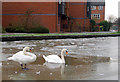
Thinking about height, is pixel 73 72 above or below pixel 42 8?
below

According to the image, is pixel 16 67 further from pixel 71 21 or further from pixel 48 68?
pixel 71 21

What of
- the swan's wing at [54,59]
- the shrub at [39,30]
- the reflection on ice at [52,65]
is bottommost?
the reflection on ice at [52,65]

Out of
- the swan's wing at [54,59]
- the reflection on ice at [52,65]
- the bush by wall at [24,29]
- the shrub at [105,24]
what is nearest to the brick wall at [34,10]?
the bush by wall at [24,29]

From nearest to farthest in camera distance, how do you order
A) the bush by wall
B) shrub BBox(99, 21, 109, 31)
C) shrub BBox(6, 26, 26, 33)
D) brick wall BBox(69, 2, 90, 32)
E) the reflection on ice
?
1. the reflection on ice
2. shrub BBox(6, 26, 26, 33)
3. the bush by wall
4. brick wall BBox(69, 2, 90, 32)
5. shrub BBox(99, 21, 109, 31)

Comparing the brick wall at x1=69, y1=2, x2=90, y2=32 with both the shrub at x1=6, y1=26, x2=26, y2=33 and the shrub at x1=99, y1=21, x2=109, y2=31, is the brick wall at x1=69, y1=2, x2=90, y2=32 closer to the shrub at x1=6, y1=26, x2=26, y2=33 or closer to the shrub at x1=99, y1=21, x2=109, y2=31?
the shrub at x1=99, y1=21, x2=109, y2=31

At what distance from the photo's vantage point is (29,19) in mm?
38281

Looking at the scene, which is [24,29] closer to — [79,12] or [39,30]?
[39,30]

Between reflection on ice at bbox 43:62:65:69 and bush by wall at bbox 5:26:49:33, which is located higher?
bush by wall at bbox 5:26:49:33

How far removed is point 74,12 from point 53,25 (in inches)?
565

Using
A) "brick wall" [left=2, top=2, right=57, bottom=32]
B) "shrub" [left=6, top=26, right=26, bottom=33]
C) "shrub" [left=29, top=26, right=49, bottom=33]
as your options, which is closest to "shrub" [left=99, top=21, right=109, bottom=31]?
"brick wall" [left=2, top=2, right=57, bottom=32]

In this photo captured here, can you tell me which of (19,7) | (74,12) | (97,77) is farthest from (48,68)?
(74,12)

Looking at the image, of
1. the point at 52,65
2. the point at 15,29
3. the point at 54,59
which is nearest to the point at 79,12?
the point at 15,29

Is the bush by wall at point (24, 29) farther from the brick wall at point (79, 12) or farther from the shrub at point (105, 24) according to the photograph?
the shrub at point (105, 24)

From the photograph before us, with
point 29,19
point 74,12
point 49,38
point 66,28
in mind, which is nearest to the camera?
point 49,38
